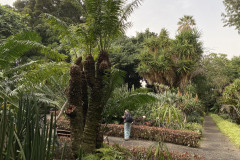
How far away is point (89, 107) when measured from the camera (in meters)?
5.47

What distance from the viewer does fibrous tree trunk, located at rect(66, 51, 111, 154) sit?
5129mm

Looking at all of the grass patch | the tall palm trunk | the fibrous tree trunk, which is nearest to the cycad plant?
the grass patch

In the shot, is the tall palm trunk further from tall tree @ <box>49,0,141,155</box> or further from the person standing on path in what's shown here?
the person standing on path

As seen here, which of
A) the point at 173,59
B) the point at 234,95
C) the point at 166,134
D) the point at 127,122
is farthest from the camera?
the point at 173,59

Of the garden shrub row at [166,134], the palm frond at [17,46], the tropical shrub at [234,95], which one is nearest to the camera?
the palm frond at [17,46]

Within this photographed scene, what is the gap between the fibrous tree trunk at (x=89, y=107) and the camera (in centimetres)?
513

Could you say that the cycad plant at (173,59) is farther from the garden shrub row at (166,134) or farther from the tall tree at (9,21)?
the tall tree at (9,21)

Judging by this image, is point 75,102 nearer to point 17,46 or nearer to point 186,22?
point 17,46

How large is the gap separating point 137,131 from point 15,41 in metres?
7.00

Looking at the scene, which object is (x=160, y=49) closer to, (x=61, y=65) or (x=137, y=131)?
(x=137, y=131)

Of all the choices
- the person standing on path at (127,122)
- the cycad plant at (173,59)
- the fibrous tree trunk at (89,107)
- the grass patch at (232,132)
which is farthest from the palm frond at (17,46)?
the cycad plant at (173,59)

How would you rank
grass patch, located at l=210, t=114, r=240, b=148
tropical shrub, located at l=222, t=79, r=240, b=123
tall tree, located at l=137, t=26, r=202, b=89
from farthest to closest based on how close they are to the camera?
1. tall tree, located at l=137, t=26, r=202, b=89
2. tropical shrub, located at l=222, t=79, r=240, b=123
3. grass patch, located at l=210, t=114, r=240, b=148

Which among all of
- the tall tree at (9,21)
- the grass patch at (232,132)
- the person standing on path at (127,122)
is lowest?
the grass patch at (232,132)

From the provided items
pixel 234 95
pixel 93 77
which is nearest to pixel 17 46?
pixel 93 77
